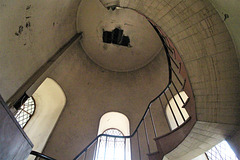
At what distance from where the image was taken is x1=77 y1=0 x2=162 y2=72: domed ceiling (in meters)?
5.37

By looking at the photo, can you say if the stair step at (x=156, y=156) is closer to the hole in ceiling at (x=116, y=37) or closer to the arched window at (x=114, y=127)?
the arched window at (x=114, y=127)

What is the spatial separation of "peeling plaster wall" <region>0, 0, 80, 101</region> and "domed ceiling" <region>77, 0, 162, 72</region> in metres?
2.71

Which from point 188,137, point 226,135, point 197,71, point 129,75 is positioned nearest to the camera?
point 197,71

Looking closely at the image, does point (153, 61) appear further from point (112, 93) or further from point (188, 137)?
point (188, 137)

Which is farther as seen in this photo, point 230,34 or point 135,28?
point 135,28

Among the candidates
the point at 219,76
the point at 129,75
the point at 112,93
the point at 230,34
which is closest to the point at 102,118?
the point at 112,93

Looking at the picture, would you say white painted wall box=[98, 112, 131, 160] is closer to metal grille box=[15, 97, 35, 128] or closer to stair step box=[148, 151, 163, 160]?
metal grille box=[15, 97, 35, 128]

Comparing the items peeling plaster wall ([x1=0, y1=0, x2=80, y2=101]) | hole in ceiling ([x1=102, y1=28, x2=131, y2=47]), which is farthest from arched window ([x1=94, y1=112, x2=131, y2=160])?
peeling plaster wall ([x1=0, y1=0, x2=80, y2=101])

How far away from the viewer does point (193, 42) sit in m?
1.75

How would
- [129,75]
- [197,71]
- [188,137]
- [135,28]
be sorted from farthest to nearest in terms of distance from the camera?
1. [129,75]
2. [135,28]
3. [188,137]
4. [197,71]

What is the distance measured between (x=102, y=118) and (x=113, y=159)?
5.37 feet

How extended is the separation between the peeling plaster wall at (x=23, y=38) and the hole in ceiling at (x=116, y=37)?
3.22m

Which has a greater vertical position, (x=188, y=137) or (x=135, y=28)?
(x=135, y=28)

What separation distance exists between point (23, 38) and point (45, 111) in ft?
10.1
